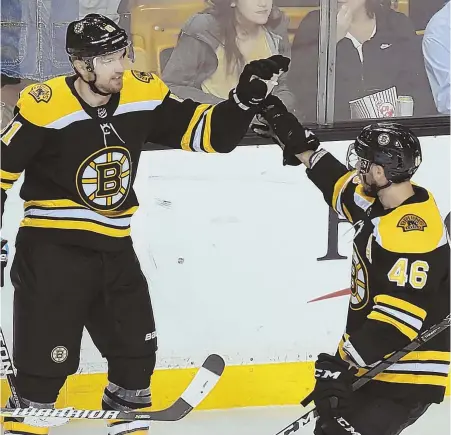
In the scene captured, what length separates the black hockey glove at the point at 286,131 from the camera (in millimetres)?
2855

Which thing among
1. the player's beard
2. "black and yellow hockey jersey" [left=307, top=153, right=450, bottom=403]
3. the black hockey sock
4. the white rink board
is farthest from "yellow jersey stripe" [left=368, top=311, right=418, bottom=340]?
the white rink board

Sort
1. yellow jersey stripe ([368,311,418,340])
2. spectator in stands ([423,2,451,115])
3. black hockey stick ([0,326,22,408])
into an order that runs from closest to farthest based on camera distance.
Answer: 1. yellow jersey stripe ([368,311,418,340])
2. black hockey stick ([0,326,22,408])
3. spectator in stands ([423,2,451,115])

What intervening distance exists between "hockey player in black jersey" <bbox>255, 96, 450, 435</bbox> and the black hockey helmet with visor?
0.61 metres

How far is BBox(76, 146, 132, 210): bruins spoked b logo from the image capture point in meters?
2.78

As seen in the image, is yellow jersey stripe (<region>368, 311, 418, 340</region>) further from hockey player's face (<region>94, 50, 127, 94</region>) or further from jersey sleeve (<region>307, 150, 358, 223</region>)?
hockey player's face (<region>94, 50, 127, 94</region>)

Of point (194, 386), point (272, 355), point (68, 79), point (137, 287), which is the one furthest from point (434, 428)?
point (68, 79)

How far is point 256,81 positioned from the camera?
2809 millimetres

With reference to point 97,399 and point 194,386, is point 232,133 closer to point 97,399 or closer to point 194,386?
point 194,386

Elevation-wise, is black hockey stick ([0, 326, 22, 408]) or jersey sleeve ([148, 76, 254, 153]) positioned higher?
jersey sleeve ([148, 76, 254, 153])

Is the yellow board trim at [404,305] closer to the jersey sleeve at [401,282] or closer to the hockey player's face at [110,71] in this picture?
the jersey sleeve at [401,282]

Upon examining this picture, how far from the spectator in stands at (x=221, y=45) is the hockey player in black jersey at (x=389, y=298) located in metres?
0.94

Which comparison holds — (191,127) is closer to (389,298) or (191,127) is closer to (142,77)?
(142,77)

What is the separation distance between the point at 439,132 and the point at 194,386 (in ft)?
3.95

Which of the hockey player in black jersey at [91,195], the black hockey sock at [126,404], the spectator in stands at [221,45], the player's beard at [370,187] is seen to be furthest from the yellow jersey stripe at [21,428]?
the spectator in stands at [221,45]
